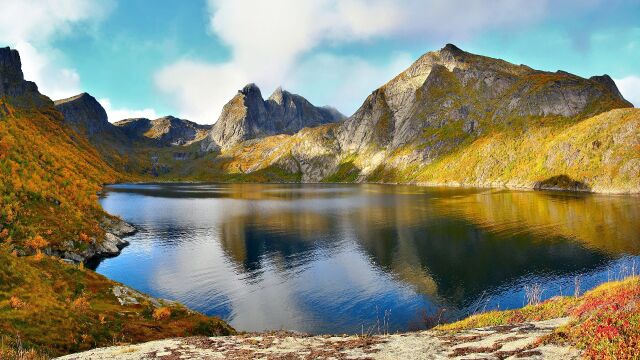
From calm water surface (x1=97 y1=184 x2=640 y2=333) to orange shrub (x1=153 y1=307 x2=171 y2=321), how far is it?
7642 mm

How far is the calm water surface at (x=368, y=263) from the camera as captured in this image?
4341 centimetres

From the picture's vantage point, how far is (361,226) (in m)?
95.8

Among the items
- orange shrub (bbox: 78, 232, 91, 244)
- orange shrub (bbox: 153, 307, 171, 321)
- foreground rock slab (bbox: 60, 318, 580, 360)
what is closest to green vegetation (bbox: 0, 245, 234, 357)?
orange shrub (bbox: 153, 307, 171, 321)

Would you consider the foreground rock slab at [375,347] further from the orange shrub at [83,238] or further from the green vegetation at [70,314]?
the orange shrub at [83,238]

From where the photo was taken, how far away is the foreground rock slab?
14164mm

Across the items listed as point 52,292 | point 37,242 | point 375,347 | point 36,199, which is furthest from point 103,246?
point 375,347

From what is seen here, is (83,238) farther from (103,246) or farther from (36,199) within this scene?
(36,199)

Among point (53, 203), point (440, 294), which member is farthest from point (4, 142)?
point (440, 294)

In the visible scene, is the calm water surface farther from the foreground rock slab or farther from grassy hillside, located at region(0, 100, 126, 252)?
the foreground rock slab

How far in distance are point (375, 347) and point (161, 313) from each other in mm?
24421

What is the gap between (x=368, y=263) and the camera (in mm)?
61438

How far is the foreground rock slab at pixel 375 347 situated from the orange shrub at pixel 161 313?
42.7 ft

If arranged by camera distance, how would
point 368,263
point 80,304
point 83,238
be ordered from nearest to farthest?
point 80,304
point 368,263
point 83,238

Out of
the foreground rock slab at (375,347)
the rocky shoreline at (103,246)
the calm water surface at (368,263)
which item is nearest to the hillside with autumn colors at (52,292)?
the rocky shoreline at (103,246)
